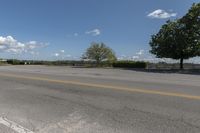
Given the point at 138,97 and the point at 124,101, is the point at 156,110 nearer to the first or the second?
the point at 124,101

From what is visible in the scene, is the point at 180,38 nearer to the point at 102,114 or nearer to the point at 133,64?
the point at 133,64

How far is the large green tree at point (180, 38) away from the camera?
137ft

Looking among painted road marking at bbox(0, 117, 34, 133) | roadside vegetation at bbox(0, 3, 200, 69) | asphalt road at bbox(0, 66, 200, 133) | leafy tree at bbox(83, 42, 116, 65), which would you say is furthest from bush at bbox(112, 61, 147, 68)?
painted road marking at bbox(0, 117, 34, 133)

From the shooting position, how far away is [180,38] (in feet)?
140

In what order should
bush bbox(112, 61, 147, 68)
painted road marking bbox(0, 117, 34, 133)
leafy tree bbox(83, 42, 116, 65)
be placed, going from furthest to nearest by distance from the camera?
leafy tree bbox(83, 42, 116, 65), bush bbox(112, 61, 147, 68), painted road marking bbox(0, 117, 34, 133)

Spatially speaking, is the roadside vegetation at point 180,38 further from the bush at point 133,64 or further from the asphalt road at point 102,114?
the asphalt road at point 102,114

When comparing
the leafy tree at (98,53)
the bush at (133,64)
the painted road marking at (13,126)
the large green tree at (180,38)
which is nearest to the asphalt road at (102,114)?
the painted road marking at (13,126)

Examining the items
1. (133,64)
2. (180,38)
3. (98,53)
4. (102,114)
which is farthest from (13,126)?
(98,53)

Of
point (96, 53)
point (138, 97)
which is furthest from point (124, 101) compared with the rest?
point (96, 53)

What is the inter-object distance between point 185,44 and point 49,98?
35.4 meters

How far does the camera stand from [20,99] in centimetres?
988

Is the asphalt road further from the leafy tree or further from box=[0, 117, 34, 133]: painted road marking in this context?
the leafy tree

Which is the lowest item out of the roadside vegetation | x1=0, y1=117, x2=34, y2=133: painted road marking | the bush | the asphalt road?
x1=0, y1=117, x2=34, y2=133: painted road marking

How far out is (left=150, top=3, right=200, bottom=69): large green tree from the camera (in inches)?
1646
